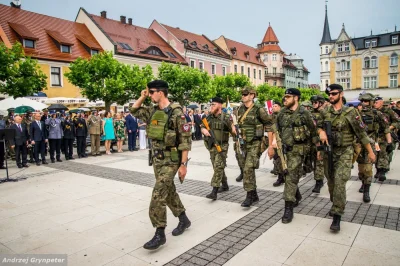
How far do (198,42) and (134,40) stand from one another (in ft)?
44.5

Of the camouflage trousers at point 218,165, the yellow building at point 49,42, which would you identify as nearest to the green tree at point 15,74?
the yellow building at point 49,42

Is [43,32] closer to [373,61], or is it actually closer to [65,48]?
[65,48]

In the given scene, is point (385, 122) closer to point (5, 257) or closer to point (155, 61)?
point (5, 257)

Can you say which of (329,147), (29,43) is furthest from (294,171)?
(29,43)

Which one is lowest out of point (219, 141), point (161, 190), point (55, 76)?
point (161, 190)

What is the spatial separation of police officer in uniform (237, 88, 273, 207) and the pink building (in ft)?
125

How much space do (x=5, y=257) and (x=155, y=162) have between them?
2.30 m

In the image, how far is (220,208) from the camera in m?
5.61

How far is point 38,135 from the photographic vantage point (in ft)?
37.1

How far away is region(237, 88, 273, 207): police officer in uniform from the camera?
5.60m

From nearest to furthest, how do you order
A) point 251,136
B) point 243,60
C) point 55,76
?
point 251,136, point 55,76, point 243,60

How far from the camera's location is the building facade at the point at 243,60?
54.5 meters

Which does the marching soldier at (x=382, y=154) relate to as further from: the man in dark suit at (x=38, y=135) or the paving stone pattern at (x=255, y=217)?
the man in dark suit at (x=38, y=135)

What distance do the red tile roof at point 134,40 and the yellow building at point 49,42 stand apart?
115 inches
